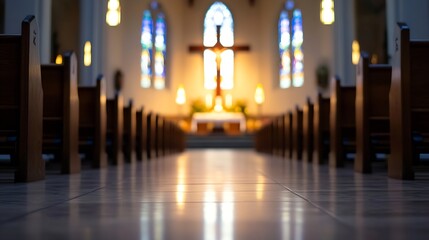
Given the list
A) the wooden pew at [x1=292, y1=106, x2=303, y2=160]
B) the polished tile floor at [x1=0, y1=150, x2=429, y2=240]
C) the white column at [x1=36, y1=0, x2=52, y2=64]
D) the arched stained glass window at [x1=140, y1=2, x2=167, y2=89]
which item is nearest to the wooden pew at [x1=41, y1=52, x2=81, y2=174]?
the polished tile floor at [x1=0, y1=150, x2=429, y2=240]

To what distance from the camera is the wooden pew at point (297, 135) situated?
25.8 ft

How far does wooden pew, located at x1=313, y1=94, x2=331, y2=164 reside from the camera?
20.8ft

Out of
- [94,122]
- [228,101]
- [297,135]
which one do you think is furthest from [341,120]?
[228,101]

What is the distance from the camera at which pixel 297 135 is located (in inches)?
317

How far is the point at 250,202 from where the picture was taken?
2031 mm

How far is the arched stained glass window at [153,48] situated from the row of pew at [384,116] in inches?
453

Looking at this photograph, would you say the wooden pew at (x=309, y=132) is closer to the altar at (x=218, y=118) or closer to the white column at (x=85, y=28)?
the white column at (x=85, y=28)

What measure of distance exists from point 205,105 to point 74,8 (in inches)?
321

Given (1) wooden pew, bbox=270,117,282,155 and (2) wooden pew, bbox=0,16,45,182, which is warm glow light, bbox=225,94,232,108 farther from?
(2) wooden pew, bbox=0,16,45,182

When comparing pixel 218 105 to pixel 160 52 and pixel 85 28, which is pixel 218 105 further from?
pixel 85 28

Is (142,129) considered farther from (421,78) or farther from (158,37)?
(158,37)

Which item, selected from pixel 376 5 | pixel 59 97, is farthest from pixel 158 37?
pixel 59 97

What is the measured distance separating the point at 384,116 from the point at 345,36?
Result: 750cm

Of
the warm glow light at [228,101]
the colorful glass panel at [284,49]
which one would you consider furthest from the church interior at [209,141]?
the warm glow light at [228,101]
